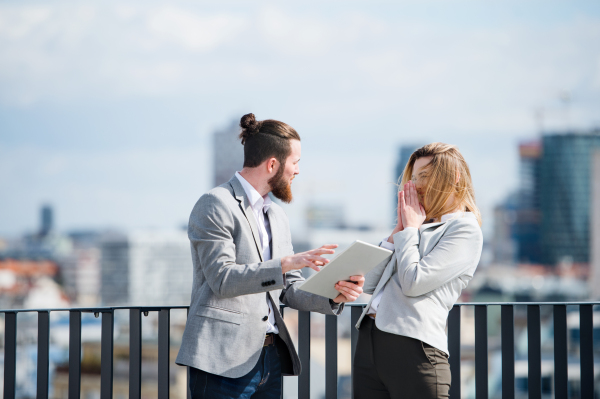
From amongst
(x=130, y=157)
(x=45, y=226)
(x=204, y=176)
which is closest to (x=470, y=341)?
(x=204, y=176)

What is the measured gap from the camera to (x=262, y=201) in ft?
7.16

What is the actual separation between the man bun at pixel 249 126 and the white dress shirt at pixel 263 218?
14 centimetres

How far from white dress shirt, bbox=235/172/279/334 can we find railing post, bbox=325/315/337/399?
76cm

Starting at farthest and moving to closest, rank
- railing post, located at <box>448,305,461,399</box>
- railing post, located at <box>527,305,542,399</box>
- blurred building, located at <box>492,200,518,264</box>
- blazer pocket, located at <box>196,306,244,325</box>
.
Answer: blurred building, located at <box>492,200,518,264</box> < railing post, located at <box>527,305,542,399</box> < railing post, located at <box>448,305,461,399</box> < blazer pocket, located at <box>196,306,244,325</box>

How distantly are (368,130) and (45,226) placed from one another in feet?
207

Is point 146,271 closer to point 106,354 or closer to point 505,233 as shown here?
point 505,233

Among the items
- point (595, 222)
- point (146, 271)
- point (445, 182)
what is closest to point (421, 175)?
point (445, 182)

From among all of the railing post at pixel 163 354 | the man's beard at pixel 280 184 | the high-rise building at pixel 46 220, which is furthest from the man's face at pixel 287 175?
the high-rise building at pixel 46 220

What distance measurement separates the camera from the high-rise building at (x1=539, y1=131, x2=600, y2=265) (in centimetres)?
9619

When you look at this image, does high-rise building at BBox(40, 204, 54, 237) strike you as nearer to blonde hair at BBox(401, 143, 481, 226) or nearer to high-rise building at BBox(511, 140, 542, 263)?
high-rise building at BBox(511, 140, 542, 263)

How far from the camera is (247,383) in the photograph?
2080 millimetres

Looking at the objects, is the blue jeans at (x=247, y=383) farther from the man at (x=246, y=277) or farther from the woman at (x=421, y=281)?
the woman at (x=421, y=281)

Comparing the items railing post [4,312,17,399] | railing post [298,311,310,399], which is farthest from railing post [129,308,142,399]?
railing post [298,311,310,399]

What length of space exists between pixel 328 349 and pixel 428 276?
1.24m
